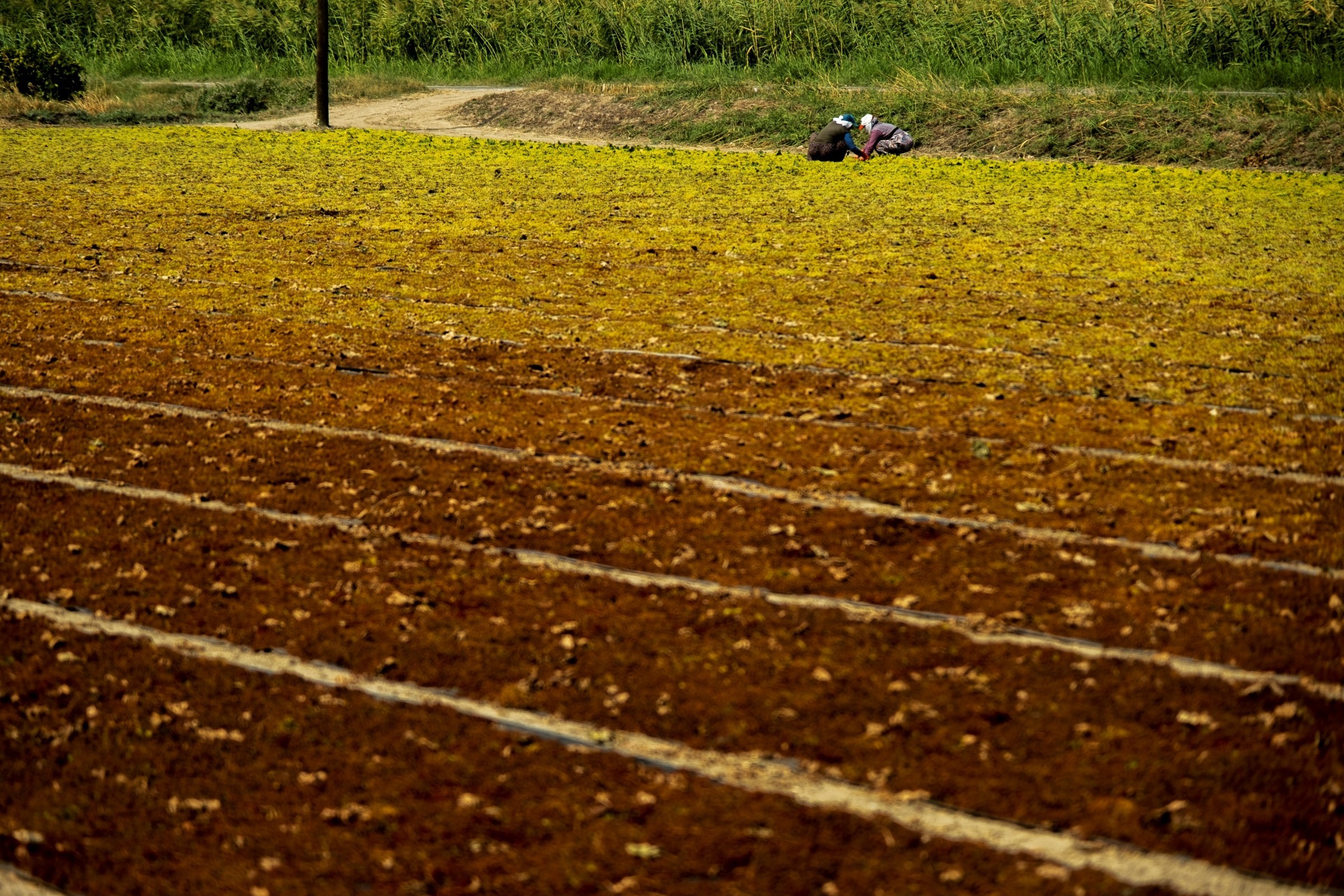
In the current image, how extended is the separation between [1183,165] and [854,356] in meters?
13.3

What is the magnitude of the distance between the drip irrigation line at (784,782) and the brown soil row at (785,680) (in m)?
0.05

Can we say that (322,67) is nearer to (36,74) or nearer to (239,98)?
(239,98)

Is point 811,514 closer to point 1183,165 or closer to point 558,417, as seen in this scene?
point 558,417

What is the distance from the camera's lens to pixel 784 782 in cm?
367

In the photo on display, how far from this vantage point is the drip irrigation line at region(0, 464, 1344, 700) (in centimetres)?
429

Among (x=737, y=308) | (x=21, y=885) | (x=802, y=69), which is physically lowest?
(x=21, y=885)

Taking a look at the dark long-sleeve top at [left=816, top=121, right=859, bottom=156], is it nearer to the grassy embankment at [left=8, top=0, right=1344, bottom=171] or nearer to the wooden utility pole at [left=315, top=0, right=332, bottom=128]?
the grassy embankment at [left=8, top=0, right=1344, bottom=171]

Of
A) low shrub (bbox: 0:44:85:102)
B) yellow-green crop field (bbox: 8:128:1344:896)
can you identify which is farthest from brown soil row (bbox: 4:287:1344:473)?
low shrub (bbox: 0:44:85:102)

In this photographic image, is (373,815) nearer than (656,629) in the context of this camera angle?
Yes

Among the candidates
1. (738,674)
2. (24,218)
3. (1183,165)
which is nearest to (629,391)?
(738,674)

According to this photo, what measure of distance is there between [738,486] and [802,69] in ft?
72.0

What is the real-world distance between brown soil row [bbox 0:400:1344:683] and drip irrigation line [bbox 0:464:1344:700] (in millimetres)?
49

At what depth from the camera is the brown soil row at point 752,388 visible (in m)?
6.63

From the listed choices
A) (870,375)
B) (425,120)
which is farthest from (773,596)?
(425,120)
